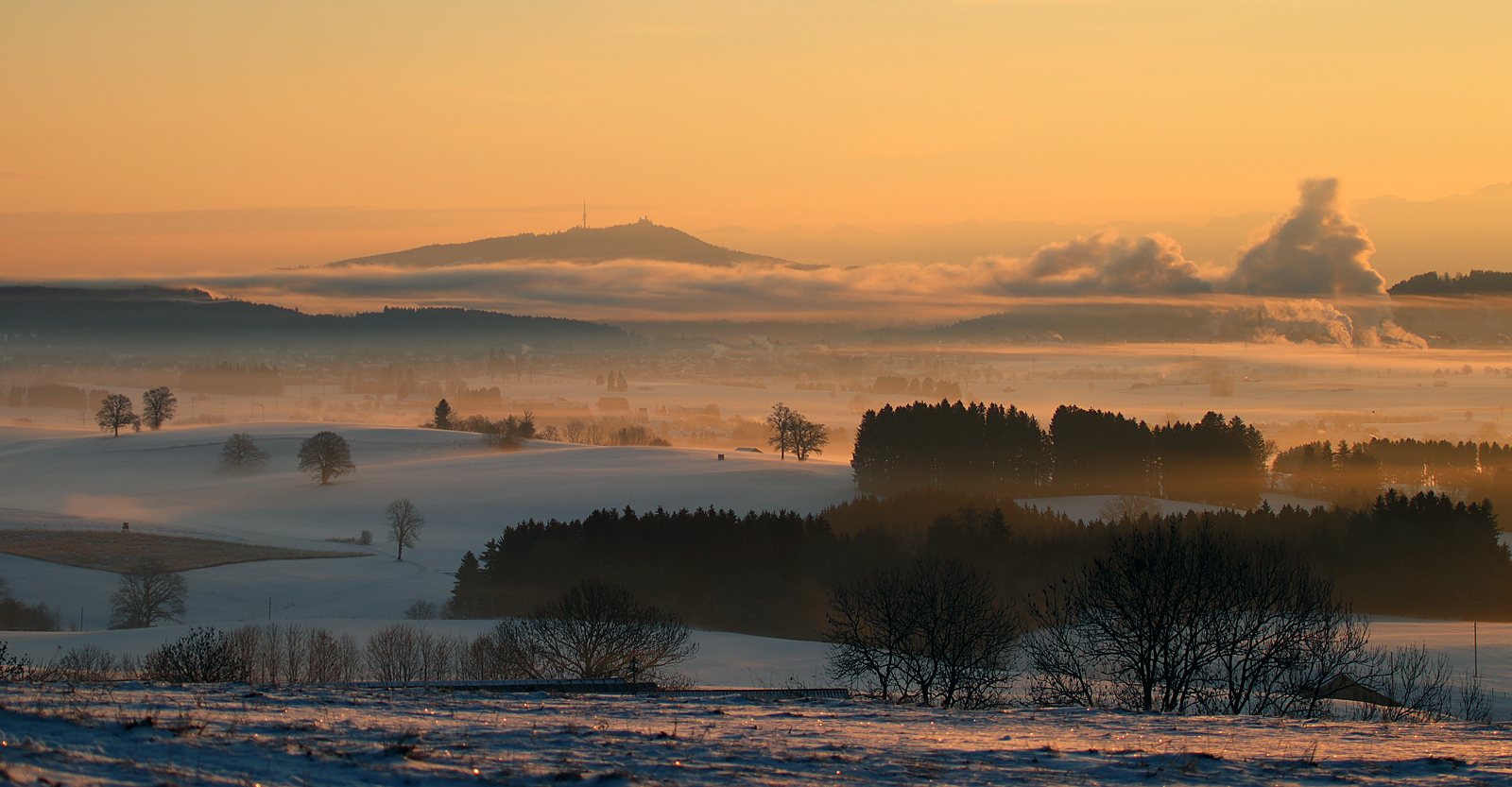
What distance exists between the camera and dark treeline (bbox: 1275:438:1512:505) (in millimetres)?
114562

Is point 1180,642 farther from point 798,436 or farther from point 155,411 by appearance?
point 155,411

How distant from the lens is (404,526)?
9462 cm

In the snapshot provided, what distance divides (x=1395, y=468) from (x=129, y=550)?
137 meters

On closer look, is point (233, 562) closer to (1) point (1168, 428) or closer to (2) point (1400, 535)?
(2) point (1400, 535)

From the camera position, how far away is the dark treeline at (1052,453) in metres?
123

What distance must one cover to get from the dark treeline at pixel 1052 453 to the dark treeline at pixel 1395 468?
17.8 ft

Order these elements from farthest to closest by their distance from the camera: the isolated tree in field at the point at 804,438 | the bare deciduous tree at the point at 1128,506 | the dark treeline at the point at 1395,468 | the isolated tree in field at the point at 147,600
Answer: the isolated tree in field at the point at 804,438 → the dark treeline at the point at 1395,468 → the bare deciduous tree at the point at 1128,506 → the isolated tree in field at the point at 147,600

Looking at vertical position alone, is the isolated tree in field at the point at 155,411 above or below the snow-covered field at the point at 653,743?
above

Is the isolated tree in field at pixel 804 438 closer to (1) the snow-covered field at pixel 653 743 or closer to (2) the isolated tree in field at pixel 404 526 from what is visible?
(2) the isolated tree in field at pixel 404 526

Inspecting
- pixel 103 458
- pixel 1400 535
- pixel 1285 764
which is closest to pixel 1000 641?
pixel 1285 764

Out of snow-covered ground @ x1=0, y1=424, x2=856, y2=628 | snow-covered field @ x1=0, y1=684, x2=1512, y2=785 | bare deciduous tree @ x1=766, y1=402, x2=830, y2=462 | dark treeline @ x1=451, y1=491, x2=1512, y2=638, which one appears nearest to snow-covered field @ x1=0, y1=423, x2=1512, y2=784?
snow-covered field @ x1=0, y1=684, x2=1512, y2=785

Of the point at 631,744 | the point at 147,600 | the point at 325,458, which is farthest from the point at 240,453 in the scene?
the point at 631,744

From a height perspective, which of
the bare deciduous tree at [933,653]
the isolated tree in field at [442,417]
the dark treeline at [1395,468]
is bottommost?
the bare deciduous tree at [933,653]

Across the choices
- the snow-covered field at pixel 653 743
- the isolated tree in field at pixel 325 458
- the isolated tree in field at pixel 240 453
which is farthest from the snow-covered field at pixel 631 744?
the isolated tree in field at pixel 240 453
